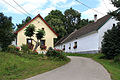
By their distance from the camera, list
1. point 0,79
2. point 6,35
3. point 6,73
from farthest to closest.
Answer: point 6,35 < point 6,73 < point 0,79

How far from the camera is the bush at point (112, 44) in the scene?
1543 centimetres

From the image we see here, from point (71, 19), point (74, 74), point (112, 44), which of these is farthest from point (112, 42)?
point (71, 19)

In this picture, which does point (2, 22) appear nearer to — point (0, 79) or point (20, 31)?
point (20, 31)

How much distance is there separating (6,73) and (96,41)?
16.0m

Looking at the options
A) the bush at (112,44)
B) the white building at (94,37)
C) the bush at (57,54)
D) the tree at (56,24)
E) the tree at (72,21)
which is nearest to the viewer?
the bush at (57,54)

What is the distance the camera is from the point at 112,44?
51.6ft

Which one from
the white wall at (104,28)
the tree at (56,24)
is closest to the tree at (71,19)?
the tree at (56,24)

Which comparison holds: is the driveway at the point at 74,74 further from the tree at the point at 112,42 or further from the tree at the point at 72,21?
the tree at the point at 72,21

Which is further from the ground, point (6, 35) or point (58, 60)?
point (6, 35)

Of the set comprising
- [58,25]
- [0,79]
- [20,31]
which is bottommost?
[0,79]

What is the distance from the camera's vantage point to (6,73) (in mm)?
8336

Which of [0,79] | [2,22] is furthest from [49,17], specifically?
[0,79]

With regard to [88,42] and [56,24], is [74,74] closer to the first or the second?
[88,42]

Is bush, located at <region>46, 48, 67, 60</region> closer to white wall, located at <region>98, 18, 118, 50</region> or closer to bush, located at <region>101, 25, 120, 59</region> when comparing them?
bush, located at <region>101, 25, 120, 59</region>
